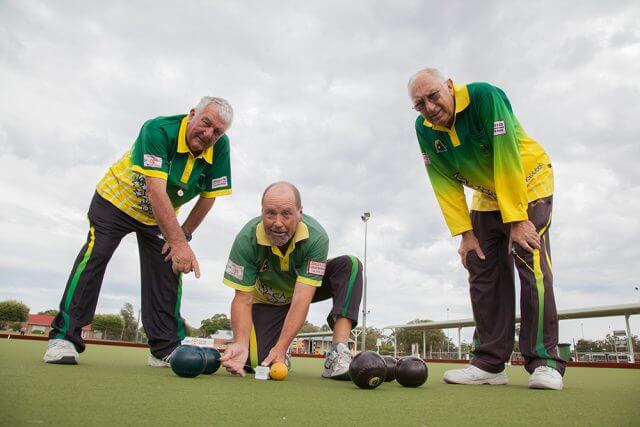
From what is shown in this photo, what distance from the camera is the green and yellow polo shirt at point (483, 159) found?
10.8 feet

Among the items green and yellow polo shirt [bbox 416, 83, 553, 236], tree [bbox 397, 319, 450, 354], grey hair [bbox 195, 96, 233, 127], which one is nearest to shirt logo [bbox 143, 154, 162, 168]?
grey hair [bbox 195, 96, 233, 127]

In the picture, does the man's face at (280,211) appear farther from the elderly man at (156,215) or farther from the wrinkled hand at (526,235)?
the wrinkled hand at (526,235)

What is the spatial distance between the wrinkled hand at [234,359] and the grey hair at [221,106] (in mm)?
1756

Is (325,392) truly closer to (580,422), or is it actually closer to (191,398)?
(191,398)

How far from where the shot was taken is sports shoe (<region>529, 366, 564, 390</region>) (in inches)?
122

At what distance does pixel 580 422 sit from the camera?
5.78ft

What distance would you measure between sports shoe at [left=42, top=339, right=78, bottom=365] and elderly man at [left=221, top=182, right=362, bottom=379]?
1163mm

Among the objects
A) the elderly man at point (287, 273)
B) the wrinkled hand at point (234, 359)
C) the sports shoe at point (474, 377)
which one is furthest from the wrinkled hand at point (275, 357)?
the sports shoe at point (474, 377)

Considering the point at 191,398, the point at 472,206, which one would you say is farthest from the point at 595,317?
the point at 191,398

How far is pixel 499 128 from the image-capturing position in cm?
335

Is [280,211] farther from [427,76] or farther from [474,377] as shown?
[474,377]

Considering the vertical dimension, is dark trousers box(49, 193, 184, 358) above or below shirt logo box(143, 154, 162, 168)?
below

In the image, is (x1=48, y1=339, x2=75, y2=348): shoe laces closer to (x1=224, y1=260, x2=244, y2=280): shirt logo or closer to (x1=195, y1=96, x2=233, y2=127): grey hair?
(x1=224, y1=260, x2=244, y2=280): shirt logo

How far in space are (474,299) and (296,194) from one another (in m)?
1.72
